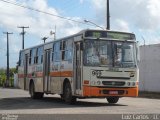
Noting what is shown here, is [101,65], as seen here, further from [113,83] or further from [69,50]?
[69,50]

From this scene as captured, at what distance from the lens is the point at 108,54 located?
21.1 meters

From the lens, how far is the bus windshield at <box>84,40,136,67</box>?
21.0 metres

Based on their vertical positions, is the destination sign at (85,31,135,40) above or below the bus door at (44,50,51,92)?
above

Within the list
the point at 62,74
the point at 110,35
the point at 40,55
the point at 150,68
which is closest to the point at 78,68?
the point at 110,35

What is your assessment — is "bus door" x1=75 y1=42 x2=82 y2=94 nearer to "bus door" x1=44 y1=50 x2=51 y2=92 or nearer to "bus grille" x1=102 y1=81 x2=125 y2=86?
"bus grille" x1=102 y1=81 x2=125 y2=86

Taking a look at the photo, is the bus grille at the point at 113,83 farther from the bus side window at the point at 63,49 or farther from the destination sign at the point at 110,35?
the bus side window at the point at 63,49

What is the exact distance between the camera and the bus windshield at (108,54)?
2098 cm

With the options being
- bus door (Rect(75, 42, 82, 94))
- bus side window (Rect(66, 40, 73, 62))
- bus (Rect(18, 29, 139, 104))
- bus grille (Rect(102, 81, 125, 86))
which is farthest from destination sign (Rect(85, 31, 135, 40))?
bus grille (Rect(102, 81, 125, 86))

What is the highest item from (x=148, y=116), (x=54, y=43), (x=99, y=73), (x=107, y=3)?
(x=107, y=3)

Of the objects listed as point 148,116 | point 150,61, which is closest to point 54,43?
point 148,116

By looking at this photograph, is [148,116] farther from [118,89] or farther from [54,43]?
[54,43]

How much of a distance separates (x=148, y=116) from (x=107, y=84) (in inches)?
204

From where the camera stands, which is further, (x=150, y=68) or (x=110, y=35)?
(x=150, y=68)

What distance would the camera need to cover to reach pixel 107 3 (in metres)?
45.3
